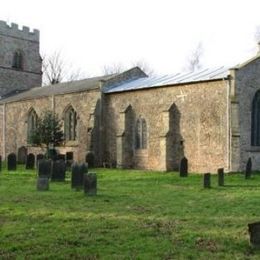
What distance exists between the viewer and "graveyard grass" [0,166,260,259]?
26.4 ft

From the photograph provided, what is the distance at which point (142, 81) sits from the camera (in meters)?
32.0

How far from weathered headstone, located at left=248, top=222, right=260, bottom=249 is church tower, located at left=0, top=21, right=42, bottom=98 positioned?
3751 centimetres

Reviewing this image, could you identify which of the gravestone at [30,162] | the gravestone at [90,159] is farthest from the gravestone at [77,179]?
the gravestone at [90,159]

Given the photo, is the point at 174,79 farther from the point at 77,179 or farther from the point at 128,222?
the point at 128,222

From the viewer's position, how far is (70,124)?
34531 millimetres

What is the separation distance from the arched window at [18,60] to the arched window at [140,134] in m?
19.3

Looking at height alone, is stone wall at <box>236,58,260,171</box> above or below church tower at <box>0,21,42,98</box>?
below

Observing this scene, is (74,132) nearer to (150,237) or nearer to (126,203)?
(126,203)

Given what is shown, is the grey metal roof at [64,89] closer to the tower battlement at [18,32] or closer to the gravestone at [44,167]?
the tower battlement at [18,32]

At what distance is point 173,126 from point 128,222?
17311 mm

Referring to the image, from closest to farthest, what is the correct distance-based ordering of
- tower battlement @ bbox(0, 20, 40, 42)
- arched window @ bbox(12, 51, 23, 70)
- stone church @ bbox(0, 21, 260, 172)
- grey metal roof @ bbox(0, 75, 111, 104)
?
stone church @ bbox(0, 21, 260, 172), grey metal roof @ bbox(0, 75, 111, 104), tower battlement @ bbox(0, 20, 40, 42), arched window @ bbox(12, 51, 23, 70)

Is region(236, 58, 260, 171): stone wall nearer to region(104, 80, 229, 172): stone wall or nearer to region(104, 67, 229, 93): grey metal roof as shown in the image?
region(104, 80, 229, 172): stone wall

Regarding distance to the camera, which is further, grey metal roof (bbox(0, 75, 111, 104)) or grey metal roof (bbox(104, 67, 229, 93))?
grey metal roof (bbox(0, 75, 111, 104))

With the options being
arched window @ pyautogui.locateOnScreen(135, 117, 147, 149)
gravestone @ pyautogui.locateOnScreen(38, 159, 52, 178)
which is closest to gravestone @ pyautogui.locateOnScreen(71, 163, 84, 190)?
gravestone @ pyautogui.locateOnScreen(38, 159, 52, 178)
